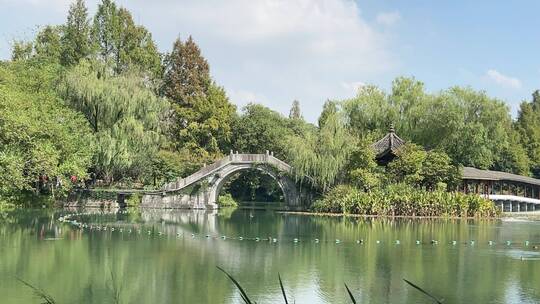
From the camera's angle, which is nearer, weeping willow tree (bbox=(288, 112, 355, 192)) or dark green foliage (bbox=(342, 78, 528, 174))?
weeping willow tree (bbox=(288, 112, 355, 192))

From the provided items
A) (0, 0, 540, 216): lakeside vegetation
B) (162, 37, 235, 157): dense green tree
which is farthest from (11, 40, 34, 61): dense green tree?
(162, 37, 235, 157): dense green tree

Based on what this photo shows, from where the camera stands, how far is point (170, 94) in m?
45.6

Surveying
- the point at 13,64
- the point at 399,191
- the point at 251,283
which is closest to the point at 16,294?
the point at 251,283

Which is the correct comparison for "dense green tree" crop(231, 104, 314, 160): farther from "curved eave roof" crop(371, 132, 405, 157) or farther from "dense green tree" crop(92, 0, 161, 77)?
"curved eave roof" crop(371, 132, 405, 157)

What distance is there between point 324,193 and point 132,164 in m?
11.2

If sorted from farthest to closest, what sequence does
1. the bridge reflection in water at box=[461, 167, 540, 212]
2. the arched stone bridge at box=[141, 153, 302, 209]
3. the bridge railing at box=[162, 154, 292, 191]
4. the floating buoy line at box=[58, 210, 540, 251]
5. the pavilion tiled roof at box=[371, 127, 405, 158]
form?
the bridge reflection in water at box=[461, 167, 540, 212]
the bridge railing at box=[162, 154, 292, 191]
the arched stone bridge at box=[141, 153, 302, 209]
the pavilion tiled roof at box=[371, 127, 405, 158]
the floating buoy line at box=[58, 210, 540, 251]

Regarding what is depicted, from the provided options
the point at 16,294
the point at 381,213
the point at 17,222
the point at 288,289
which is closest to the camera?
the point at 16,294

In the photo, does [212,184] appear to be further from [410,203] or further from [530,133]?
[530,133]

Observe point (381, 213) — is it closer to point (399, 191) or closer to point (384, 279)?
point (399, 191)

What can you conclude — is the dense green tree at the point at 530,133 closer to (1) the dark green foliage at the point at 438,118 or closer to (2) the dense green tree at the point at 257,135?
(1) the dark green foliage at the point at 438,118

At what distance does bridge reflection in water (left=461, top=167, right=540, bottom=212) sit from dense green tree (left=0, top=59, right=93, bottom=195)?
2095 cm

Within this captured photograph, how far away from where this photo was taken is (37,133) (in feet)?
92.1

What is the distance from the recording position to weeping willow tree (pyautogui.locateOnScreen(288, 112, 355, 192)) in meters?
33.1

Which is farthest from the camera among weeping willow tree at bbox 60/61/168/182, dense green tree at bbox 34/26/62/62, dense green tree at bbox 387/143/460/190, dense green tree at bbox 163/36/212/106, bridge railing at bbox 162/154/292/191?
dense green tree at bbox 163/36/212/106
